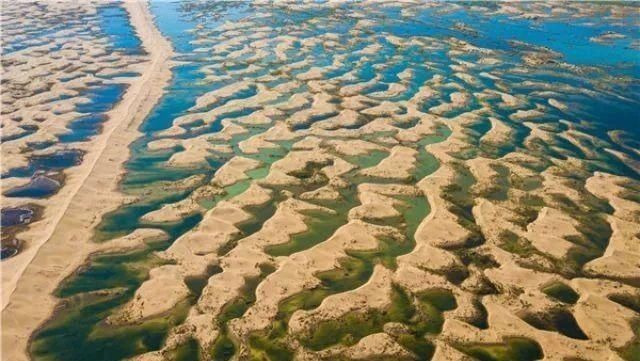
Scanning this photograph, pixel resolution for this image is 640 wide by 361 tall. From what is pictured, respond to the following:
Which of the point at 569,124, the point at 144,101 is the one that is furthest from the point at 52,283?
the point at 569,124

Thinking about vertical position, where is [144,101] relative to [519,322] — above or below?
above

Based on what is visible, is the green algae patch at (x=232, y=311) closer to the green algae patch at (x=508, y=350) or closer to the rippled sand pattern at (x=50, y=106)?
the green algae patch at (x=508, y=350)

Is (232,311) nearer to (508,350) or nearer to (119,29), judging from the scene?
(508,350)

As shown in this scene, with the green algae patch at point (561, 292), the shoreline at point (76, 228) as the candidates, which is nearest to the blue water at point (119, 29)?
the shoreline at point (76, 228)

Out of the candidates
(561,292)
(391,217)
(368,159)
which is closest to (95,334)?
(391,217)

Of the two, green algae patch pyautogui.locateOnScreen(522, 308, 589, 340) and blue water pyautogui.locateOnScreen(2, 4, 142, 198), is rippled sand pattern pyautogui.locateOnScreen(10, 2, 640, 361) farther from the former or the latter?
blue water pyautogui.locateOnScreen(2, 4, 142, 198)

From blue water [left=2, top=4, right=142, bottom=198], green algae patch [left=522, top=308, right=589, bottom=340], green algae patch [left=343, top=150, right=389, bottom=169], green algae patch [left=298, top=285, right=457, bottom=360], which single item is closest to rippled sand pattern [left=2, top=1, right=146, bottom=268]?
blue water [left=2, top=4, right=142, bottom=198]

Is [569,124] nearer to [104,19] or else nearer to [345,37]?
[345,37]
